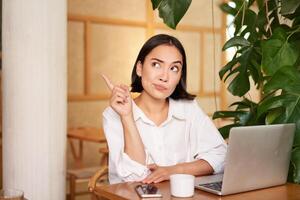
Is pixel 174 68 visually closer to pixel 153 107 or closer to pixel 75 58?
pixel 153 107

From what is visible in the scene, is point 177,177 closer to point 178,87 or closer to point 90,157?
point 178,87

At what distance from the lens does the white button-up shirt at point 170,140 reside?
5.83 feet

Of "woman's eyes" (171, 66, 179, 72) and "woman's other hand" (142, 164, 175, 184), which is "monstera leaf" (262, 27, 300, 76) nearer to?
"woman's eyes" (171, 66, 179, 72)

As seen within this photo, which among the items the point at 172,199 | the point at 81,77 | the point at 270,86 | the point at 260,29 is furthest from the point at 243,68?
the point at 81,77

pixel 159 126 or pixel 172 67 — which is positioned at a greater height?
pixel 172 67

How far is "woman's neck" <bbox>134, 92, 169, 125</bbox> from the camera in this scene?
1913 mm

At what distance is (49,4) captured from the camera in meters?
2.15

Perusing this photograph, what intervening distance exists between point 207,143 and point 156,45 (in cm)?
48

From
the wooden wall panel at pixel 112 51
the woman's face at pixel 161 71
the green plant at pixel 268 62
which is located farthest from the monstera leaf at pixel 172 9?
the wooden wall panel at pixel 112 51

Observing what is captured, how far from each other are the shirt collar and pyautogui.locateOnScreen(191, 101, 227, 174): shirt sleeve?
0.07 meters

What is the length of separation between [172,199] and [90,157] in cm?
403

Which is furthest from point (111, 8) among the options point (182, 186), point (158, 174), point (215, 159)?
point (182, 186)

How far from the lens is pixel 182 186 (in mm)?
1444

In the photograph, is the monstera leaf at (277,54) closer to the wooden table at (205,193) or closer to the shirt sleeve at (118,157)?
the wooden table at (205,193)
